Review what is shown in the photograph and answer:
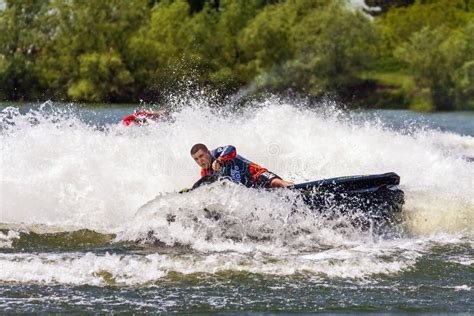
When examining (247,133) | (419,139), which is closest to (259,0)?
(419,139)

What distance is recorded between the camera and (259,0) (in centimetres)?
7850

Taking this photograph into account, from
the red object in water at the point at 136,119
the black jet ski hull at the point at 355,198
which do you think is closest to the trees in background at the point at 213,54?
the red object in water at the point at 136,119

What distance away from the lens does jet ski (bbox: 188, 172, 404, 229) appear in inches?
464

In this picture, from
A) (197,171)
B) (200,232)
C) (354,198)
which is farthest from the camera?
(197,171)

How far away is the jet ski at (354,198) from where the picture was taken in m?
11.8

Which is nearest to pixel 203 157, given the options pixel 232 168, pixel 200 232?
pixel 232 168

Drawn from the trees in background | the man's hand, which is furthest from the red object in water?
the trees in background

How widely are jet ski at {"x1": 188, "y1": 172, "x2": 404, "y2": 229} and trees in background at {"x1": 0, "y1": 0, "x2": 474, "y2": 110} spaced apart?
155 feet

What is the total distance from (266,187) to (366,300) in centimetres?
366

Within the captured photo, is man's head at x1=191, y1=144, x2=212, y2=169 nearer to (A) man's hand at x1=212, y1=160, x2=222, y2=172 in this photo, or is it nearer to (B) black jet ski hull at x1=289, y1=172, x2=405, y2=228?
(A) man's hand at x1=212, y1=160, x2=222, y2=172

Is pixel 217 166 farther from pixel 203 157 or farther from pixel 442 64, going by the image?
pixel 442 64

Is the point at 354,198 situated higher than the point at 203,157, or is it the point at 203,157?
the point at 203,157

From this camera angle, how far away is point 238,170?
12227 mm

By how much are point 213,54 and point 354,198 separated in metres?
58.1
